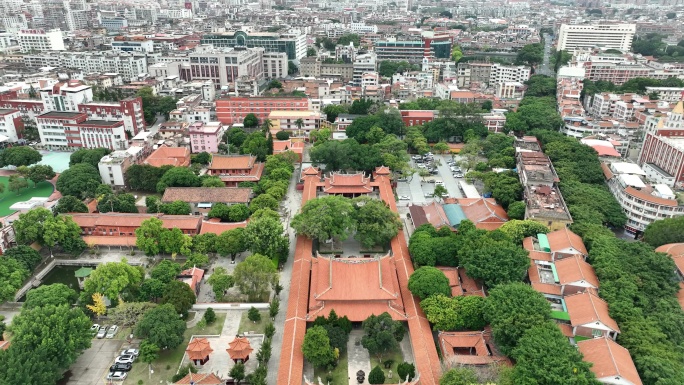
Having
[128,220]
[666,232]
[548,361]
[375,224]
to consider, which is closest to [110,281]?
[128,220]

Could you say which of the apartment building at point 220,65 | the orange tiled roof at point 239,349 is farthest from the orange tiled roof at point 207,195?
the apartment building at point 220,65

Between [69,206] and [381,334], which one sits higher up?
[69,206]

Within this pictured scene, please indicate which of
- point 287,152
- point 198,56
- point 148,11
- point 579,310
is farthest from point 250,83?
point 148,11

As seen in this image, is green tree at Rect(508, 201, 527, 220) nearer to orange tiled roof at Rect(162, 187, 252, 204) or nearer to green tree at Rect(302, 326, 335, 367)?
green tree at Rect(302, 326, 335, 367)

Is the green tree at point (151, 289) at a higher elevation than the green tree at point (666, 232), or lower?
lower

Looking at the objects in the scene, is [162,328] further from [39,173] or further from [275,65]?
[275,65]

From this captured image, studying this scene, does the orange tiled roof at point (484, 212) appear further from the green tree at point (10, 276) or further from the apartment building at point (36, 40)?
the apartment building at point (36, 40)

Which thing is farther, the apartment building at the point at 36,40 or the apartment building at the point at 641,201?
the apartment building at the point at 36,40
